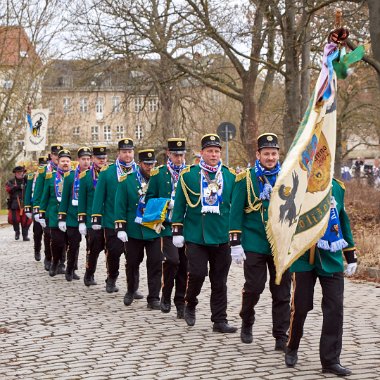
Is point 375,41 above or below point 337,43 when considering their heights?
above

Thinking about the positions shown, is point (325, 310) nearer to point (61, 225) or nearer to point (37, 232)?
point (61, 225)

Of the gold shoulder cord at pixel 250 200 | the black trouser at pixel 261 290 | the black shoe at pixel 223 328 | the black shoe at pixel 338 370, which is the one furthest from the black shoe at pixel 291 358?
the black shoe at pixel 223 328

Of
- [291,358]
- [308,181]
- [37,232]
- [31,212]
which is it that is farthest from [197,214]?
[31,212]

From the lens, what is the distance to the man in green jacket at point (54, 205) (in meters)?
14.9

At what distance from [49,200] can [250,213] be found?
723cm

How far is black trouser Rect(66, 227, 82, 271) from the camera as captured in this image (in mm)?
14031

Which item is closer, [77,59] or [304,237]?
[304,237]

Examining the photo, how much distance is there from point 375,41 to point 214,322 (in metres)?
8.57

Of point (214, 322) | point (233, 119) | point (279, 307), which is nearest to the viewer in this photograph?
point (279, 307)

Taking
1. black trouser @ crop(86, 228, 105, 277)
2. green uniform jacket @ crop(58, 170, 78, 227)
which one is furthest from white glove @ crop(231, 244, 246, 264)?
green uniform jacket @ crop(58, 170, 78, 227)

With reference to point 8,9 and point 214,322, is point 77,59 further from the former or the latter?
point 214,322

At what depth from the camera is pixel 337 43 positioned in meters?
7.09

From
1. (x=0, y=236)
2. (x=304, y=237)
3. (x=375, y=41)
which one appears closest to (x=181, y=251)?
(x=304, y=237)

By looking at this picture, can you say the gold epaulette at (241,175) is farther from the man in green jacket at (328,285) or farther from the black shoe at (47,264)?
the black shoe at (47,264)
